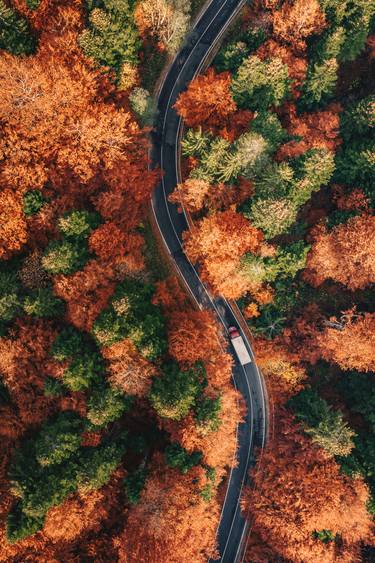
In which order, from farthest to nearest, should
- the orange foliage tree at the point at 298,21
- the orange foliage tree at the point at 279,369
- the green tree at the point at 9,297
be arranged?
the orange foliage tree at the point at 279,369 < the orange foliage tree at the point at 298,21 < the green tree at the point at 9,297

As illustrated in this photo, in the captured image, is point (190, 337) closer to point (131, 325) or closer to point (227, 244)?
point (131, 325)

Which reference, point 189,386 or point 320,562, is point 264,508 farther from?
point 189,386

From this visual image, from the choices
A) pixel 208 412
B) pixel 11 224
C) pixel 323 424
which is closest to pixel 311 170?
pixel 208 412

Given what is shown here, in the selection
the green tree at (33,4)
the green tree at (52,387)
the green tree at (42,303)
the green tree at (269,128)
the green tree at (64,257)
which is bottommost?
the green tree at (52,387)

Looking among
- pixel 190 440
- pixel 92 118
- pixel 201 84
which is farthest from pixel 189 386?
pixel 201 84

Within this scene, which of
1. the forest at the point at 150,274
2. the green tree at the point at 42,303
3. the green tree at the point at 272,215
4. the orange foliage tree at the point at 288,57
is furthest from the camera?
the orange foliage tree at the point at 288,57

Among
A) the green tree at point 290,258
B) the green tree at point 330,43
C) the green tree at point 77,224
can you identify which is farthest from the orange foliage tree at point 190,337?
the green tree at point 330,43

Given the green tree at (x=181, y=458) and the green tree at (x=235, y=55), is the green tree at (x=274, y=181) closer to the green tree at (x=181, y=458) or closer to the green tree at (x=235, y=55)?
the green tree at (x=235, y=55)
